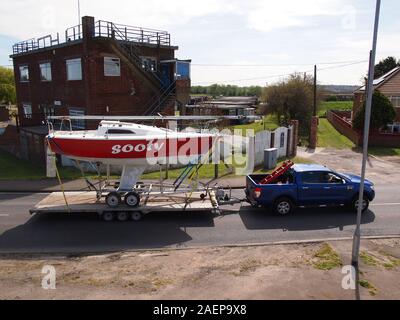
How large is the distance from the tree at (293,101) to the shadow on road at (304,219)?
26.4 m

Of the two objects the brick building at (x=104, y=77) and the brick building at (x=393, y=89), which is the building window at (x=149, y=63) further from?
the brick building at (x=393, y=89)

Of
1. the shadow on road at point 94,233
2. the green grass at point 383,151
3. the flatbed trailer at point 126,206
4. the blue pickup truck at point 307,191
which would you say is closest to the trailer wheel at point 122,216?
the flatbed trailer at point 126,206

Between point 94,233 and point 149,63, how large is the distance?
21.1 m

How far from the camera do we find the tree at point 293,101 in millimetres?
41062

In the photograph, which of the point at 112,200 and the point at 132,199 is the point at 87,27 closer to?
the point at 112,200

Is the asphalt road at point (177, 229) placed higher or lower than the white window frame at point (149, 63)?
lower

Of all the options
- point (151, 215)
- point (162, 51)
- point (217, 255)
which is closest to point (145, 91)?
point (162, 51)

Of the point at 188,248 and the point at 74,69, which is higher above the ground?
the point at 74,69

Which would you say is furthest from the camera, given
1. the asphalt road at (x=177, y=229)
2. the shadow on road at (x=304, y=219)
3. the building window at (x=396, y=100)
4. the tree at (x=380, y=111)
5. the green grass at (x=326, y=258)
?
the building window at (x=396, y=100)

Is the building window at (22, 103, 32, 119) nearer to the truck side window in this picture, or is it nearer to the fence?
the fence

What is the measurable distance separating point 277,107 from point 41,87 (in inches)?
934

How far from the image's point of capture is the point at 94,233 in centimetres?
1257

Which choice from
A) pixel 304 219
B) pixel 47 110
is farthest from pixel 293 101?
pixel 304 219
